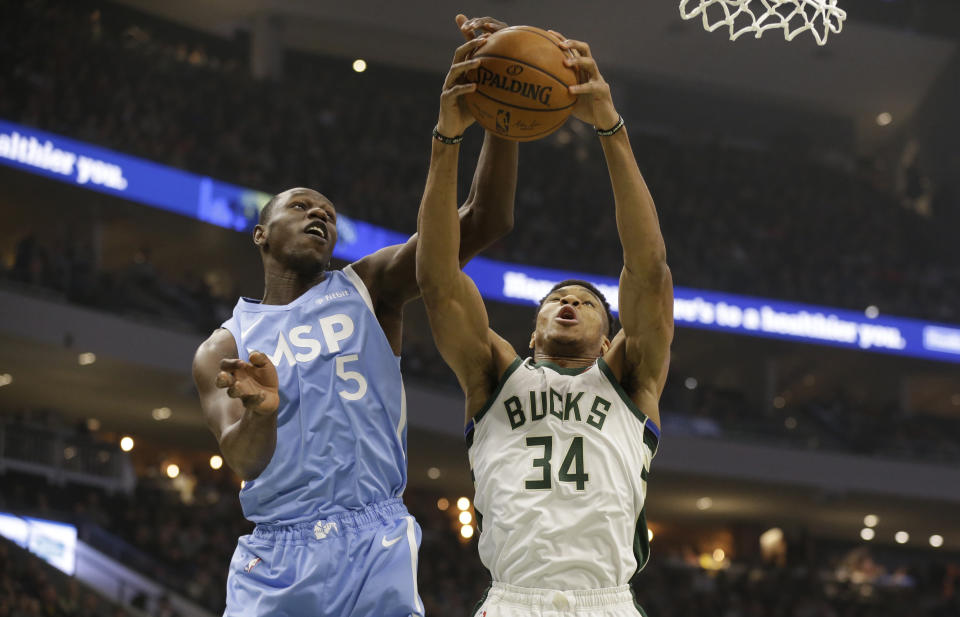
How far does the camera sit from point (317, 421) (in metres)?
3.46

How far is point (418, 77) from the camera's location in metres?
26.2

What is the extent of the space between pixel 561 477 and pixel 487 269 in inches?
670

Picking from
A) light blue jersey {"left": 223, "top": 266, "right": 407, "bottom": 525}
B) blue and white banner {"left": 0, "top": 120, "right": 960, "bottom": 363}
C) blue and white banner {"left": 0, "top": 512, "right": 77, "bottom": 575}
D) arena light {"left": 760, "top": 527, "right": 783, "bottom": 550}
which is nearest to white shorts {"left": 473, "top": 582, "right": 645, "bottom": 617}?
light blue jersey {"left": 223, "top": 266, "right": 407, "bottom": 525}

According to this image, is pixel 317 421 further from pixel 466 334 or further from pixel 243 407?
pixel 466 334

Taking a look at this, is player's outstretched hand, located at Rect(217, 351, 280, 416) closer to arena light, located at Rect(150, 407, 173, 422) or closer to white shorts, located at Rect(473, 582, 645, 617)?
white shorts, located at Rect(473, 582, 645, 617)

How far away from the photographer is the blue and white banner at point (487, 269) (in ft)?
54.2

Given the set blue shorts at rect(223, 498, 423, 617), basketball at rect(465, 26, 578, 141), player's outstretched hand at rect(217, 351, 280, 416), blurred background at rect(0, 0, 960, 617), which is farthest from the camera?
blurred background at rect(0, 0, 960, 617)

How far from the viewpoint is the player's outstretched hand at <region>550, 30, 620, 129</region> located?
145 inches

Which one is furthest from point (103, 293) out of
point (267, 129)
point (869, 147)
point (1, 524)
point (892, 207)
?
point (869, 147)

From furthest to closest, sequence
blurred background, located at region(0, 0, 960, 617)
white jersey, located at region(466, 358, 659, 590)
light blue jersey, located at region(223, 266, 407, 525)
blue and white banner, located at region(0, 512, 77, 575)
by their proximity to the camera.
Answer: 1. blurred background, located at region(0, 0, 960, 617)
2. blue and white banner, located at region(0, 512, 77, 575)
3. white jersey, located at region(466, 358, 659, 590)
4. light blue jersey, located at region(223, 266, 407, 525)

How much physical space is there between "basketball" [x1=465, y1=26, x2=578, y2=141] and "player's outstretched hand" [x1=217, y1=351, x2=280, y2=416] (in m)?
1.13

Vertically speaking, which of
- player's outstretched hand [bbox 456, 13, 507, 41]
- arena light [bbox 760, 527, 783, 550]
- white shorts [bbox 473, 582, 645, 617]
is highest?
arena light [bbox 760, 527, 783, 550]

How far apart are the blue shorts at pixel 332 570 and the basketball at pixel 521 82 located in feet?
4.17

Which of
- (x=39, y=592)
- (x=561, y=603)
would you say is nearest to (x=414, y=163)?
(x=39, y=592)
